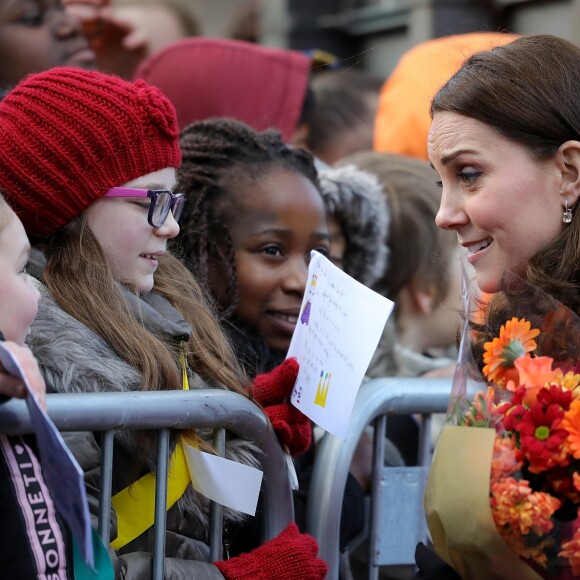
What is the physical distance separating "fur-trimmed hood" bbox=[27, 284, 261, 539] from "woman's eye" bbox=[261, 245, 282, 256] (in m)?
0.93

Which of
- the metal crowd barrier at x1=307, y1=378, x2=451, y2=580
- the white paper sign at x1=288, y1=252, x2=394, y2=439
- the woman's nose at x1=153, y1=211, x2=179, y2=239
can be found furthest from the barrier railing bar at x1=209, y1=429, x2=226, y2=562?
the woman's nose at x1=153, y1=211, x2=179, y2=239

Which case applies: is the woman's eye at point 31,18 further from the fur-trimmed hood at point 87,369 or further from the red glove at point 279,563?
the red glove at point 279,563

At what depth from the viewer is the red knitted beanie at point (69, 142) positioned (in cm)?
286

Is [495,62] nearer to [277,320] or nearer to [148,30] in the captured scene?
[277,320]

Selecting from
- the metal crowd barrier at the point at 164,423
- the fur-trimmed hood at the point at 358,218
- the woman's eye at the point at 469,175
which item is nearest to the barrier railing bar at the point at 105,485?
the metal crowd barrier at the point at 164,423

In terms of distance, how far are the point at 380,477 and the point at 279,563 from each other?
0.65m

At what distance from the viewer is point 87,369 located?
2.56 m

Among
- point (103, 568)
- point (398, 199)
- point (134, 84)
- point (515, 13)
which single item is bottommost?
point (515, 13)

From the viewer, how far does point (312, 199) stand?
362cm

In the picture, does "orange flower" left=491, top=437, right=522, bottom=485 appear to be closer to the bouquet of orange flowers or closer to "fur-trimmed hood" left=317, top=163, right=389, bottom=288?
the bouquet of orange flowers

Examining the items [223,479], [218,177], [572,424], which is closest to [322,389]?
[223,479]

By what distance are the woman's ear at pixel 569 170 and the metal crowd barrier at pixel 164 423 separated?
0.89 m

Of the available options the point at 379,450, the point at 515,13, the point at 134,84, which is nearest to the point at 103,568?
the point at 379,450

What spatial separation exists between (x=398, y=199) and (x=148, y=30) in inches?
102
